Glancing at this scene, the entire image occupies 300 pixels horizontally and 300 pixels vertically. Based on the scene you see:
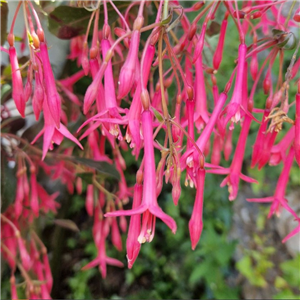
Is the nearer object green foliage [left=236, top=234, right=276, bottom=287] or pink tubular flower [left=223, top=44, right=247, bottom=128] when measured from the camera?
pink tubular flower [left=223, top=44, right=247, bottom=128]

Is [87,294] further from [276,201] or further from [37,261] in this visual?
[276,201]

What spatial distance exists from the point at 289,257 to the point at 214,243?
36 cm

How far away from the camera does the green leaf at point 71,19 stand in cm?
48

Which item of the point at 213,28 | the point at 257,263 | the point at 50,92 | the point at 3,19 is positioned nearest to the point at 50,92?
the point at 50,92

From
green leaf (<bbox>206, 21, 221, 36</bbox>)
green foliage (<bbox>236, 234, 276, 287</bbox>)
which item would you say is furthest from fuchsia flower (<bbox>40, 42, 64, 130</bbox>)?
green foliage (<bbox>236, 234, 276, 287</bbox>)

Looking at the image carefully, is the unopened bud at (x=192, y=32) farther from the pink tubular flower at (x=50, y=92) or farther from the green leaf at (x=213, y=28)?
the green leaf at (x=213, y=28)

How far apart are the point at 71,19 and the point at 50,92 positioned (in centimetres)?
19

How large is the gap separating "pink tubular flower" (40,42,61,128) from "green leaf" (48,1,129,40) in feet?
0.49

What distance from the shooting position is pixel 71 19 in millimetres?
496

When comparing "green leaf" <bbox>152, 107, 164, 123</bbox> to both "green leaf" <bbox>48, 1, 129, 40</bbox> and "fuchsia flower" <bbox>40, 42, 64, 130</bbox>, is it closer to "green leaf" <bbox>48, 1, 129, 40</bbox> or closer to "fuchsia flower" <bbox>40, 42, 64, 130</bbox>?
"fuchsia flower" <bbox>40, 42, 64, 130</bbox>

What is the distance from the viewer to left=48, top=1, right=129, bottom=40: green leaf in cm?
48

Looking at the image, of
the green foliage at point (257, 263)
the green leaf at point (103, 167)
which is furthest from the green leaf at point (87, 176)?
the green foliage at point (257, 263)

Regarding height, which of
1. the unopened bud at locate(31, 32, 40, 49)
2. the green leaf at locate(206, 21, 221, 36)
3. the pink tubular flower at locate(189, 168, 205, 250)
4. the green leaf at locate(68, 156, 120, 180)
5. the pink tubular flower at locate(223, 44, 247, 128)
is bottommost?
the green leaf at locate(68, 156, 120, 180)

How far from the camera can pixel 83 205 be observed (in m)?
1.28
